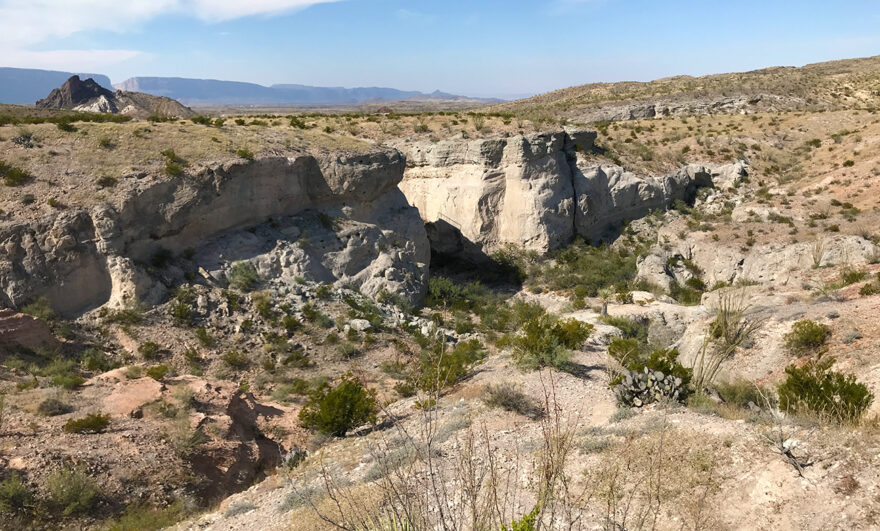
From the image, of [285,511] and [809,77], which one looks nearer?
[285,511]

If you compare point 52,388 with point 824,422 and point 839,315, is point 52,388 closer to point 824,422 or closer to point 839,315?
point 824,422

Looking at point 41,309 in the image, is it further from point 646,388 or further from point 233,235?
point 646,388

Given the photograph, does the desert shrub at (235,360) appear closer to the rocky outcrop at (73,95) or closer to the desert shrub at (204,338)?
the desert shrub at (204,338)

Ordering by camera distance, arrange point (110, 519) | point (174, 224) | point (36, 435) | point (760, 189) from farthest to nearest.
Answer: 1. point (760, 189)
2. point (174, 224)
3. point (36, 435)
4. point (110, 519)

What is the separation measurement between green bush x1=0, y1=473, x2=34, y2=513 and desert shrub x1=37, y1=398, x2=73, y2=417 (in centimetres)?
236

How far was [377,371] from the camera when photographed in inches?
546

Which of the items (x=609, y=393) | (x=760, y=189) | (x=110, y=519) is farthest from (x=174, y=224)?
(x=760, y=189)

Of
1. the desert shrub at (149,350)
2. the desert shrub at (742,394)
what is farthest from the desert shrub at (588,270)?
the desert shrub at (149,350)

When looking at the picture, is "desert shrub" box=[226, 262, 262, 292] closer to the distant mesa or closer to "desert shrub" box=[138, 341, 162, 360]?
"desert shrub" box=[138, 341, 162, 360]

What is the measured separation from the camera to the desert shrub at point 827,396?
6391 mm

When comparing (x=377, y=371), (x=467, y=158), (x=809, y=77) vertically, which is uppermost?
(x=809, y=77)

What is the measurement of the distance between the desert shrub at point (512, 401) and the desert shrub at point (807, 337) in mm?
5322

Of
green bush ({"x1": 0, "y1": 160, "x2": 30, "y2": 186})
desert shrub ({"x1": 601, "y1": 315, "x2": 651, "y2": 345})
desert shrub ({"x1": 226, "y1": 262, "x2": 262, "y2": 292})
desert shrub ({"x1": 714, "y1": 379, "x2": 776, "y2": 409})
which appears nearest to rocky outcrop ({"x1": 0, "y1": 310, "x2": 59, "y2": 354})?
green bush ({"x1": 0, "y1": 160, "x2": 30, "y2": 186})

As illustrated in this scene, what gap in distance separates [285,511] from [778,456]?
233 inches
